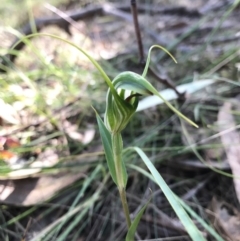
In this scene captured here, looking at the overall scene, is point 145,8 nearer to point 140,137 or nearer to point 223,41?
point 223,41

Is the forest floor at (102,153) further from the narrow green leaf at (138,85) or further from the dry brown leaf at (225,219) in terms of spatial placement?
the narrow green leaf at (138,85)

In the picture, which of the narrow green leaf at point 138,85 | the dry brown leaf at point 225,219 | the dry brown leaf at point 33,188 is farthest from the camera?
the dry brown leaf at point 33,188

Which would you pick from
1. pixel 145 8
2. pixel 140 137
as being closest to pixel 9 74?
pixel 140 137

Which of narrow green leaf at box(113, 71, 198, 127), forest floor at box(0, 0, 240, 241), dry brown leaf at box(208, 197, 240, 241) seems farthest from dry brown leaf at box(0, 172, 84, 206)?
narrow green leaf at box(113, 71, 198, 127)

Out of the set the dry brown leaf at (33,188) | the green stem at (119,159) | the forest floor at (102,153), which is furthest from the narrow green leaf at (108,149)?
the dry brown leaf at (33,188)

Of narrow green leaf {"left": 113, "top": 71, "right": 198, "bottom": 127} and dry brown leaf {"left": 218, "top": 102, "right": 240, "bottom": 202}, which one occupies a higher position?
narrow green leaf {"left": 113, "top": 71, "right": 198, "bottom": 127}

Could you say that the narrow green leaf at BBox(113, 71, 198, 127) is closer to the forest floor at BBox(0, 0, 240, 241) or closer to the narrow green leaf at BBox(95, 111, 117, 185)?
the narrow green leaf at BBox(95, 111, 117, 185)
